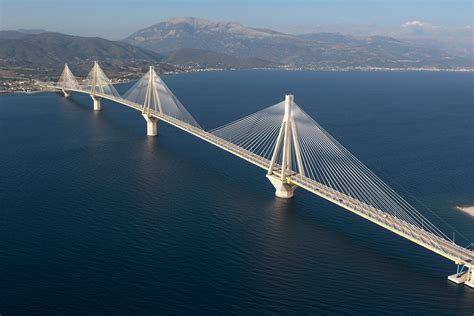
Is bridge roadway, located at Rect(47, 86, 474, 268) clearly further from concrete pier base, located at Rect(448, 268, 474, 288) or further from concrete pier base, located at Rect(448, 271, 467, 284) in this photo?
concrete pier base, located at Rect(448, 271, 467, 284)

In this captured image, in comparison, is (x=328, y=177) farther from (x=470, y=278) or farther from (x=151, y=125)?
(x=151, y=125)

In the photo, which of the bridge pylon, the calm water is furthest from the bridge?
the bridge pylon

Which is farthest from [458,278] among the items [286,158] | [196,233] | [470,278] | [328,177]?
[328,177]

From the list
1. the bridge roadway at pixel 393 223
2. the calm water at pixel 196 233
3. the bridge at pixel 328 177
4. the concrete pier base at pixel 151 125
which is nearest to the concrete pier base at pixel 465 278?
the bridge at pixel 328 177

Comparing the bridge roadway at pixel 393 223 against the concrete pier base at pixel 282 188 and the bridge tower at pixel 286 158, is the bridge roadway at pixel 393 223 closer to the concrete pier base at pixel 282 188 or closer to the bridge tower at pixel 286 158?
the bridge tower at pixel 286 158

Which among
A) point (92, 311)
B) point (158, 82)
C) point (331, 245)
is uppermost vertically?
point (158, 82)

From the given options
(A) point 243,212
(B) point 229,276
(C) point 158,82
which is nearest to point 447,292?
(B) point 229,276

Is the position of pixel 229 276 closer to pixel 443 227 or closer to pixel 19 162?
pixel 443 227
